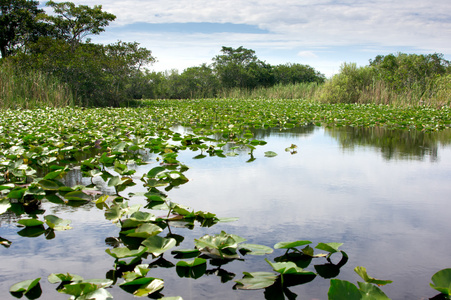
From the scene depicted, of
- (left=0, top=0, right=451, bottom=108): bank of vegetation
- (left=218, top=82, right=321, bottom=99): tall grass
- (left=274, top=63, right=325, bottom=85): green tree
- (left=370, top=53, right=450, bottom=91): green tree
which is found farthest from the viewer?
(left=274, top=63, right=325, bottom=85): green tree

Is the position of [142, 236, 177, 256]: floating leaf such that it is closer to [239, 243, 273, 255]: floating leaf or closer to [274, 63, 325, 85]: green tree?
[239, 243, 273, 255]: floating leaf

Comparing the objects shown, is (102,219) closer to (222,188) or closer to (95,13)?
(222,188)

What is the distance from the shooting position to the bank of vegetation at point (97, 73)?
1305cm

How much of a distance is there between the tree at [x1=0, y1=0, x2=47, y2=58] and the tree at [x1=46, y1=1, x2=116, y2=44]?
139 cm

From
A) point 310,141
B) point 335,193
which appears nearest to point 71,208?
point 335,193

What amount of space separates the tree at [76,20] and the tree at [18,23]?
4.55 feet

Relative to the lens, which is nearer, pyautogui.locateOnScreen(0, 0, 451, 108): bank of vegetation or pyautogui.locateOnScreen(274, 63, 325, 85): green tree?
pyautogui.locateOnScreen(0, 0, 451, 108): bank of vegetation

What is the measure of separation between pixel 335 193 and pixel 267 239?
1.03m

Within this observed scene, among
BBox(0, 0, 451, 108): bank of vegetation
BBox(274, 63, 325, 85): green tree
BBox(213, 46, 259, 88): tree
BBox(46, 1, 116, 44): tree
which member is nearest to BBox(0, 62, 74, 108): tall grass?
BBox(0, 0, 451, 108): bank of vegetation

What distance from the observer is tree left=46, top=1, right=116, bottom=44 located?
2158 centimetres

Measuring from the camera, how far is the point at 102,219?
213 centimetres

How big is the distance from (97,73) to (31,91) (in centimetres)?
285

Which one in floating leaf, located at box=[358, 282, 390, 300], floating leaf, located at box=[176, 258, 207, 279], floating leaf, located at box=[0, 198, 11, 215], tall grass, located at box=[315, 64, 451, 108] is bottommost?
floating leaf, located at box=[176, 258, 207, 279]

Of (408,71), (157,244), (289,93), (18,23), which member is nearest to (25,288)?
(157,244)
